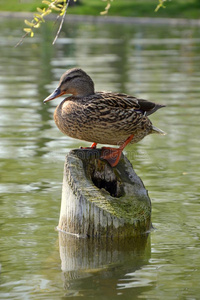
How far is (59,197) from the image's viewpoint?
827 centimetres

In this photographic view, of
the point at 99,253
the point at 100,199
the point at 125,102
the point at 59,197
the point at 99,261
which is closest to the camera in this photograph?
the point at 99,261

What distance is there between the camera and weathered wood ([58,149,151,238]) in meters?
6.63

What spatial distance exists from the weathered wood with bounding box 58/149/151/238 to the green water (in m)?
0.18

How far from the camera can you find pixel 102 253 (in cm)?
647

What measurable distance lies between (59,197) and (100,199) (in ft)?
5.47

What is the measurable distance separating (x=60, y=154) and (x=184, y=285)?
204 inches

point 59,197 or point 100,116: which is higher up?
point 100,116

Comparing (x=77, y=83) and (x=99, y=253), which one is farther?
(x=77, y=83)

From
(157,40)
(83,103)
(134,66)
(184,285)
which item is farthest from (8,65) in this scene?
(184,285)

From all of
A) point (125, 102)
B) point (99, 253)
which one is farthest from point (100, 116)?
point (99, 253)

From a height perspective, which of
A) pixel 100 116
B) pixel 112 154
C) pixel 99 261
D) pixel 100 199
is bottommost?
pixel 99 261

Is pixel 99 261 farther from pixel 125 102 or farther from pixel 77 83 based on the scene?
pixel 77 83

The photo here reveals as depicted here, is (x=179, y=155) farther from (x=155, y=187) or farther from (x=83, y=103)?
(x=83, y=103)

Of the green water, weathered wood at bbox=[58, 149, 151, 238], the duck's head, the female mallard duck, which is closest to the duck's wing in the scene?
the female mallard duck
